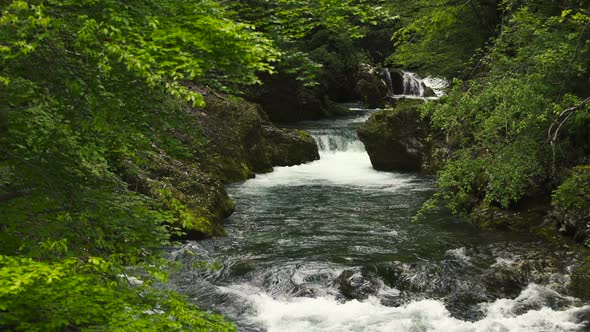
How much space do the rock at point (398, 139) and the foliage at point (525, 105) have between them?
7643 mm

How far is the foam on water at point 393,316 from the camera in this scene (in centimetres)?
770

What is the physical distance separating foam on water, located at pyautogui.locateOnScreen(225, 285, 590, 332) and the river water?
0.05ft

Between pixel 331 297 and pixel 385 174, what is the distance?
11323 millimetres

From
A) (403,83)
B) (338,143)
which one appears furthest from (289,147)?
(403,83)

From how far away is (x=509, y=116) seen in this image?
32.0 feet

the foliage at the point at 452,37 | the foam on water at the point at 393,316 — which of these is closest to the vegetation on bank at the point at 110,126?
the foam on water at the point at 393,316

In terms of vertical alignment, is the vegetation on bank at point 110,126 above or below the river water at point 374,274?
above

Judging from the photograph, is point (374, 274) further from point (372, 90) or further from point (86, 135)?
point (372, 90)

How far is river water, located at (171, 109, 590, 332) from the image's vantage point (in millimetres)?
7957

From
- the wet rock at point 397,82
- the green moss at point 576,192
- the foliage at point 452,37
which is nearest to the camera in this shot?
the green moss at point 576,192

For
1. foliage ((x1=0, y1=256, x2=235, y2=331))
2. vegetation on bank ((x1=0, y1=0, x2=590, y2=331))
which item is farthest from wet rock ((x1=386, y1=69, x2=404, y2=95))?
foliage ((x1=0, y1=256, x2=235, y2=331))

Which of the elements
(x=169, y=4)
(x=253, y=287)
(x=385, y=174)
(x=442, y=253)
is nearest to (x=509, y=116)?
(x=442, y=253)

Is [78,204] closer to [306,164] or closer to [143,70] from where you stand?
[143,70]

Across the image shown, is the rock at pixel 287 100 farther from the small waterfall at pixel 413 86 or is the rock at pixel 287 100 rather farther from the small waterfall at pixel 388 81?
the small waterfall at pixel 413 86
